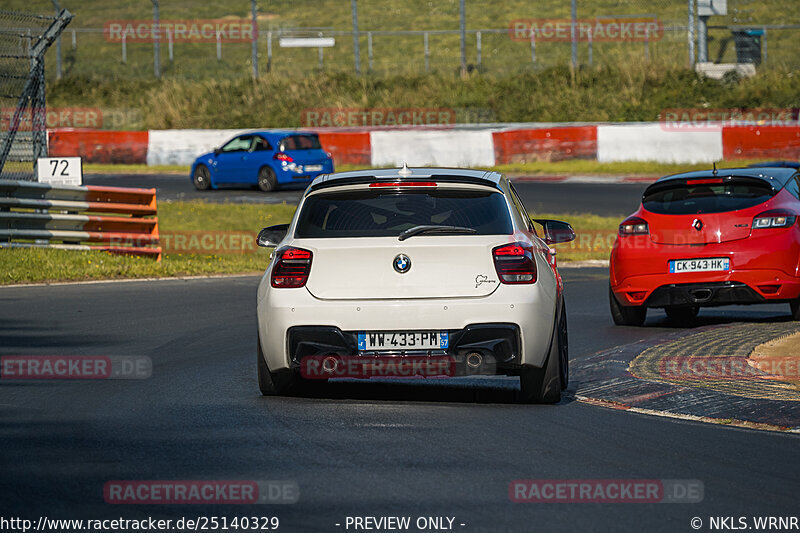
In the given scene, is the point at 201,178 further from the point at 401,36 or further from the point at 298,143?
the point at 401,36

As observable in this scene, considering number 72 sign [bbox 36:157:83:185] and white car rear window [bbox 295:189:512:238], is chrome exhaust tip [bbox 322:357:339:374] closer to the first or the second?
white car rear window [bbox 295:189:512:238]

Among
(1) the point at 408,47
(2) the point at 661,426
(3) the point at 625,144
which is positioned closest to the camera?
(2) the point at 661,426

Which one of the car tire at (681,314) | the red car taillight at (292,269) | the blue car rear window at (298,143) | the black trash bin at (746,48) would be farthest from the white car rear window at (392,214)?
the black trash bin at (746,48)

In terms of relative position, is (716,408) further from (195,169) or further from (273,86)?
(273,86)

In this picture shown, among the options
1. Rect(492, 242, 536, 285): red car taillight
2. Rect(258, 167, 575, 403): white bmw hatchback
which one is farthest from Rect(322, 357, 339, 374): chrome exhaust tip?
Rect(492, 242, 536, 285): red car taillight

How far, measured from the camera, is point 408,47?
6538 centimetres

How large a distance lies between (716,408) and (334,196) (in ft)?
9.12

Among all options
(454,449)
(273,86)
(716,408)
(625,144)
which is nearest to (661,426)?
(716,408)

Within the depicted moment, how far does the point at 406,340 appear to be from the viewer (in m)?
8.36

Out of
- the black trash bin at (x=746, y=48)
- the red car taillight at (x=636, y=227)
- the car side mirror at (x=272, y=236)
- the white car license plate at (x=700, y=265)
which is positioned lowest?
the white car license plate at (x=700, y=265)

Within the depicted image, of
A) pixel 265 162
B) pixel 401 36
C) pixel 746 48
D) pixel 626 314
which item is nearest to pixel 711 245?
pixel 626 314

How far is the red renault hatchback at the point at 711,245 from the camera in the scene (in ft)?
41.9

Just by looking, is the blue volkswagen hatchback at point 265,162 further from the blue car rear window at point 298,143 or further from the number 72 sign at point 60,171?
the number 72 sign at point 60,171

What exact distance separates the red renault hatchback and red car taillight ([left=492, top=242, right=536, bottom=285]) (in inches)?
189
